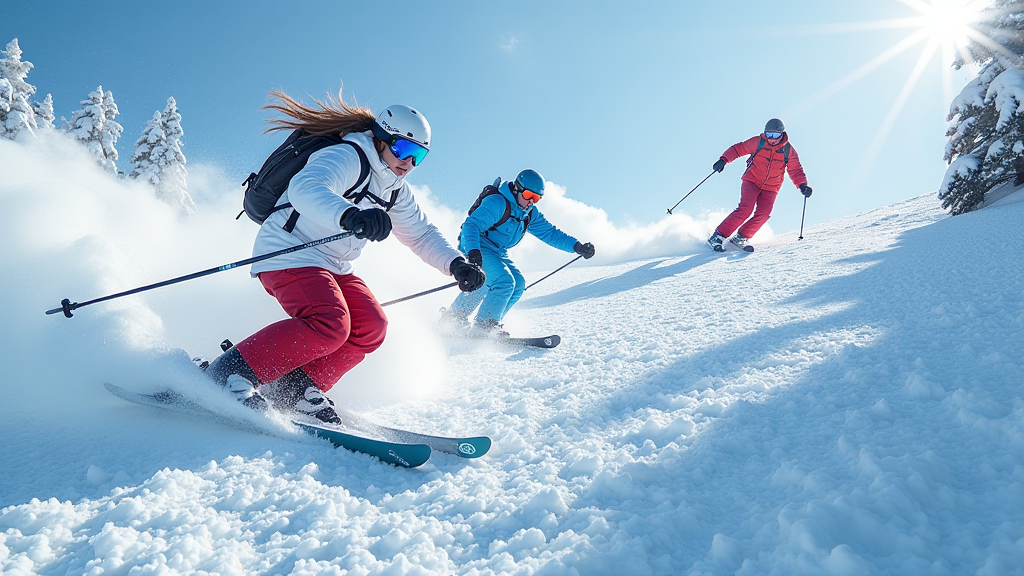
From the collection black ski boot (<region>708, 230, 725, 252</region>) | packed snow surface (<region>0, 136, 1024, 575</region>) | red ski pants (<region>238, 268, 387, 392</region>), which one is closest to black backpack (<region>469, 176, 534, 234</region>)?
packed snow surface (<region>0, 136, 1024, 575</region>)

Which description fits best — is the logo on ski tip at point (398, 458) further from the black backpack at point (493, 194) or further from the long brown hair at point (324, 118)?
the black backpack at point (493, 194)

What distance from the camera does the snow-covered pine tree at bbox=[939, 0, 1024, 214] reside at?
7.98m

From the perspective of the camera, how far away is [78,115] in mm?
23516

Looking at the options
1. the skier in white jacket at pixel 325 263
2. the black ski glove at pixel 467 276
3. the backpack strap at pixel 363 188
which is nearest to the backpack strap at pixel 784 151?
the black ski glove at pixel 467 276

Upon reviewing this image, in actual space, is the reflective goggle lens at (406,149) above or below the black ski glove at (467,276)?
above

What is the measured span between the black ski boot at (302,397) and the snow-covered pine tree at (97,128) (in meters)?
28.2

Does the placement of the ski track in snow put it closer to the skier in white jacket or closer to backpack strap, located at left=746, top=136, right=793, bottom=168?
the skier in white jacket

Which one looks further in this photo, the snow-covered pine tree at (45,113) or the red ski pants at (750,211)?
the snow-covered pine tree at (45,113)

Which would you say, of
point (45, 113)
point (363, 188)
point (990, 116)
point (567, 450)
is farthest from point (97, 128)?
point (990, 116)

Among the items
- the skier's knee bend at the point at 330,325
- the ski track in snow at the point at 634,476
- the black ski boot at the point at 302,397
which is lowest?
the ski track in snow at the point at 634,476

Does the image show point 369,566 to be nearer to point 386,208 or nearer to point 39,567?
point 39,567

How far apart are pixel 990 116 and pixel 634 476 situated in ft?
36.6

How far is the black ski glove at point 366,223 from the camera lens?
263cm

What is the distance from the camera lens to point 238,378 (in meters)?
2.50
